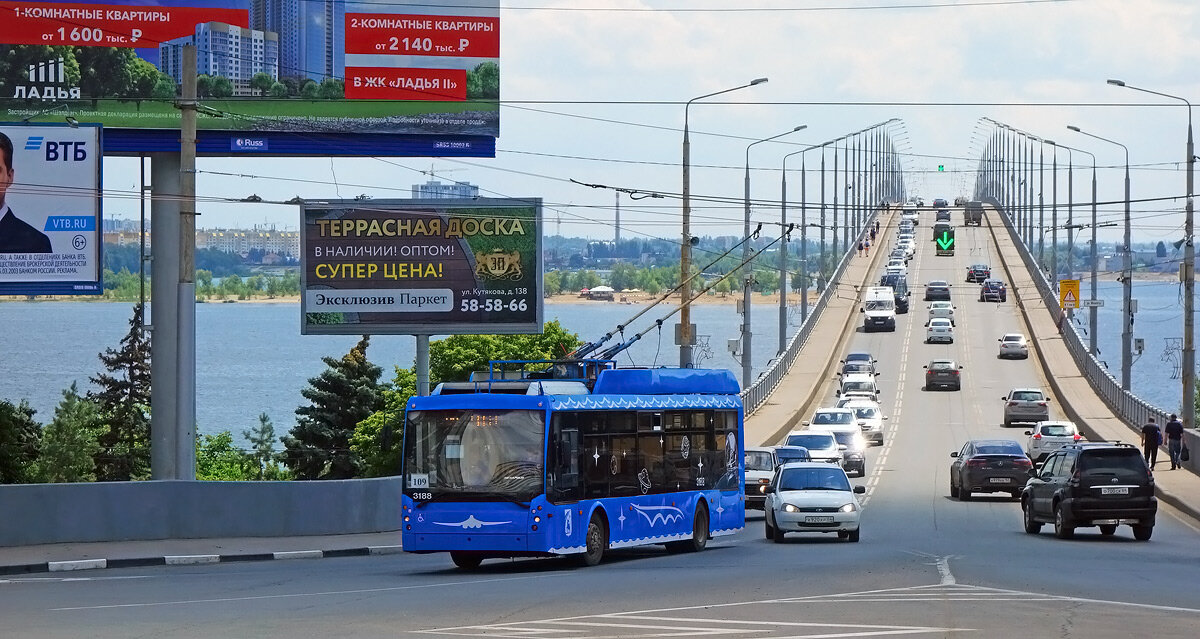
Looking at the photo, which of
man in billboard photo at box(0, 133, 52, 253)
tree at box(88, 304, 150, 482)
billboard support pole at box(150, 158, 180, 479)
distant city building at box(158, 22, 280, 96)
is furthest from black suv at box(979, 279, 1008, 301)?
man in billboard photo at box(0, 133, 52, 253)

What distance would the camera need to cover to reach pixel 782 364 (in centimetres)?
7900

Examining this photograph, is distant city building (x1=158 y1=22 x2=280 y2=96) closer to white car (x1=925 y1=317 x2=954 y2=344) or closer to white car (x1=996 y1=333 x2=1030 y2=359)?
white car (x1=996 y1=333 x2=1030 y2=359)

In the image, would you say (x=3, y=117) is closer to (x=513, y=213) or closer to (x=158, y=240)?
(x=158, y=240)

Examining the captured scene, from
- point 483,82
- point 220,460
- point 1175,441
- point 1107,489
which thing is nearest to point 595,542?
point 1107,489

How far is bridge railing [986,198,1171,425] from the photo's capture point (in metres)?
59.6

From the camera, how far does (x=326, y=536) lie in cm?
2830

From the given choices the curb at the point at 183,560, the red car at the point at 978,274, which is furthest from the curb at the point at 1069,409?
the curb at the point at 183,560

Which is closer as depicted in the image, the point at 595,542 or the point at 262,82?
the point at 595,542

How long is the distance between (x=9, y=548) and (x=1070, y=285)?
233 ft

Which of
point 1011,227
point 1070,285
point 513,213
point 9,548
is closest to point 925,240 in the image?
point 1011,227

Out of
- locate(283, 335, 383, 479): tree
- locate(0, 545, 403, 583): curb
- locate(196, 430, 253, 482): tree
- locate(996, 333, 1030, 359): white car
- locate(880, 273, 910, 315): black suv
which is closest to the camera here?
locate(0, 545, 403, 583): curb

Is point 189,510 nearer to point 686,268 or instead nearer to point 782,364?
point 686,268

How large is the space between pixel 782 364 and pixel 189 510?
54.5 m

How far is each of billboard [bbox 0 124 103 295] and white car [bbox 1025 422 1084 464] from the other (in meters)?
27.8
